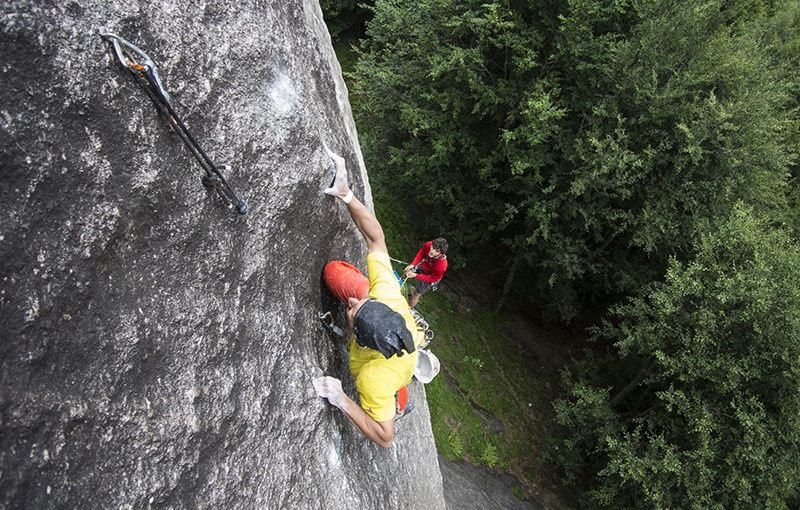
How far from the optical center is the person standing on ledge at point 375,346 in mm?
4355

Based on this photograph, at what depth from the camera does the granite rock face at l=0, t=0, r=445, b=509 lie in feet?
8.62

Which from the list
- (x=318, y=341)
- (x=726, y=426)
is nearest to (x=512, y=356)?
(x=726, y=426)

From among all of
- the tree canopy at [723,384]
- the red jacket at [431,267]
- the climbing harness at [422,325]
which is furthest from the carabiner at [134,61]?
the tree canopy at [723,384]

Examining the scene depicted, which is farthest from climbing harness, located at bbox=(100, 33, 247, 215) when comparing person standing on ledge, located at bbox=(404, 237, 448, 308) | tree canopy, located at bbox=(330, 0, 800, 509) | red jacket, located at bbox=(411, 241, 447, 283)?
tree canopy, located at bbox=(330, 0, 800, 509)

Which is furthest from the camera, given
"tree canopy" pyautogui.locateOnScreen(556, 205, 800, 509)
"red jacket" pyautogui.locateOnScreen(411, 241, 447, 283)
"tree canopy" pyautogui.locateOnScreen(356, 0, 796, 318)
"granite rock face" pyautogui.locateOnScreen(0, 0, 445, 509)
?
"tree canopy" pyautogui.locateOnScreen(356, 0, 796, 318)

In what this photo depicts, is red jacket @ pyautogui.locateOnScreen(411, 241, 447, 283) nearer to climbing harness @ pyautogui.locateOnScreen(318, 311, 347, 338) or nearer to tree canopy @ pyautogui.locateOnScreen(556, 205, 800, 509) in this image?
climbing harness @ pyautogui.locateOnScreen(318, 311, 347, 338)

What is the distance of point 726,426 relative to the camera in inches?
443

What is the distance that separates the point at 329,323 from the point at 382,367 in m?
0.75

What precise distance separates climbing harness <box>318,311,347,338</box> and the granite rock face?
0.36ft

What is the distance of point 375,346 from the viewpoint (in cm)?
434

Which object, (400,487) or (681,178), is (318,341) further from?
(681,178)

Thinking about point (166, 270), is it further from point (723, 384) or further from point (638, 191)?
point (638, 191)

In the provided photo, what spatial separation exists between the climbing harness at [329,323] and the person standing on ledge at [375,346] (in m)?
0.21

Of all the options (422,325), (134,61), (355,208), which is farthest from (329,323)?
(134,61)
